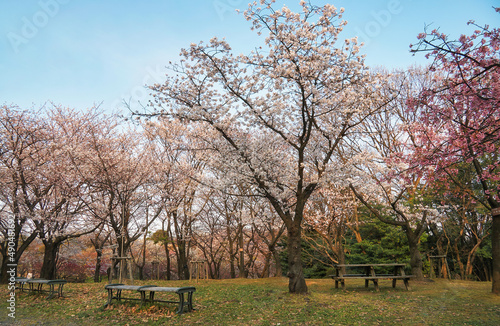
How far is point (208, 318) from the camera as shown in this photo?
19.8ft

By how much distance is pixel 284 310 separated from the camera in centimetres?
648

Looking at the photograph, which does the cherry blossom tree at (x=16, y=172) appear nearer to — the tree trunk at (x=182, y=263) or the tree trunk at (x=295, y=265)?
the tree trunk at (x=182, y=263)

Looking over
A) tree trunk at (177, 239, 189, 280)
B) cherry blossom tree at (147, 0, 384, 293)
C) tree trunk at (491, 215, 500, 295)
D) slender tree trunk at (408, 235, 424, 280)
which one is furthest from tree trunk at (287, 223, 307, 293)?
tree trunk at (177, 239, 189, 280)

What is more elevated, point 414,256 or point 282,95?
point 282,95

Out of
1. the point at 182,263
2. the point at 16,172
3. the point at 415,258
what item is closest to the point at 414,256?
the point at 415,258

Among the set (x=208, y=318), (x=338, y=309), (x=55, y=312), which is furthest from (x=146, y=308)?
(x=338, y=309)

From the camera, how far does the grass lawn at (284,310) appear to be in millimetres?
5727

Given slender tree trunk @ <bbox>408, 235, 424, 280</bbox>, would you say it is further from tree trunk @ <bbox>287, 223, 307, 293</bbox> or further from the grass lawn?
tree trunk @ <bbox>287, 223, 307, 293</bbox>

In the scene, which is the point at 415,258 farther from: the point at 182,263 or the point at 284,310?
the point at 182,263

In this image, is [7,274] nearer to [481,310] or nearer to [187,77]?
[187,77]

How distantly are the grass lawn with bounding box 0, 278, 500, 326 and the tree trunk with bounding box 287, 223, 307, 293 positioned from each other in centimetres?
31

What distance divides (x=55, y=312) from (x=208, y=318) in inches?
148

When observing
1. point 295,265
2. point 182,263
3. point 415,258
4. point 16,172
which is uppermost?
point 16,172

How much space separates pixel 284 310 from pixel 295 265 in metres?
1.98
